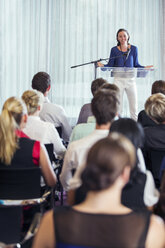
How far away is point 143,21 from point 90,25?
→ 108 centimetres

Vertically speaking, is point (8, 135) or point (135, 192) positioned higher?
point (8, 135)

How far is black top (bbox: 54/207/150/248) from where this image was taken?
153cm

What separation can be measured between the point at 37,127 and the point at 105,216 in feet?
7.18

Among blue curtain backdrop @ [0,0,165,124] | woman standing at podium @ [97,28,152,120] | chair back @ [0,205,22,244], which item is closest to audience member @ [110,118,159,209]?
chair back @ [0,205,22,244]

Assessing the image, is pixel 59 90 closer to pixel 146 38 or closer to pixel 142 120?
pixel 146 38

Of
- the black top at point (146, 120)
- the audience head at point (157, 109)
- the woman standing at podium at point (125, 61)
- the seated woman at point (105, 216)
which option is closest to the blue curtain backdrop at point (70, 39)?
the woman standing at podium at point (125, 61)

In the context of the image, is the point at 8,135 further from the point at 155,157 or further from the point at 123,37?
the point at 123,37

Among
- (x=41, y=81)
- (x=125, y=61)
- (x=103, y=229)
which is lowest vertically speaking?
(x=103, y=229)

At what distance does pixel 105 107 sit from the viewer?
117 inches

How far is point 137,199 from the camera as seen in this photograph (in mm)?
2453

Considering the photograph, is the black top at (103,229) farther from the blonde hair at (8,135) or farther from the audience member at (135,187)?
the blonde hair at (8,135)

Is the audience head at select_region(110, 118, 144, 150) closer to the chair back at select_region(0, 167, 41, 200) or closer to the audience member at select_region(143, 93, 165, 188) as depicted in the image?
the chair back at select_region(0, 167, 41, 200)

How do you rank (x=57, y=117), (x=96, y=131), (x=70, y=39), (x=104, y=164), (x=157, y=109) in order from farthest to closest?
1. (x=70, y=39)
2. (x=57, y=117)
3. (x=157, y=109)
4. (x=96, y=131)
5. (x=104, y=164)

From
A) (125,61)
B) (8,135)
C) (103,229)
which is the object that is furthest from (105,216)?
(125,61)
